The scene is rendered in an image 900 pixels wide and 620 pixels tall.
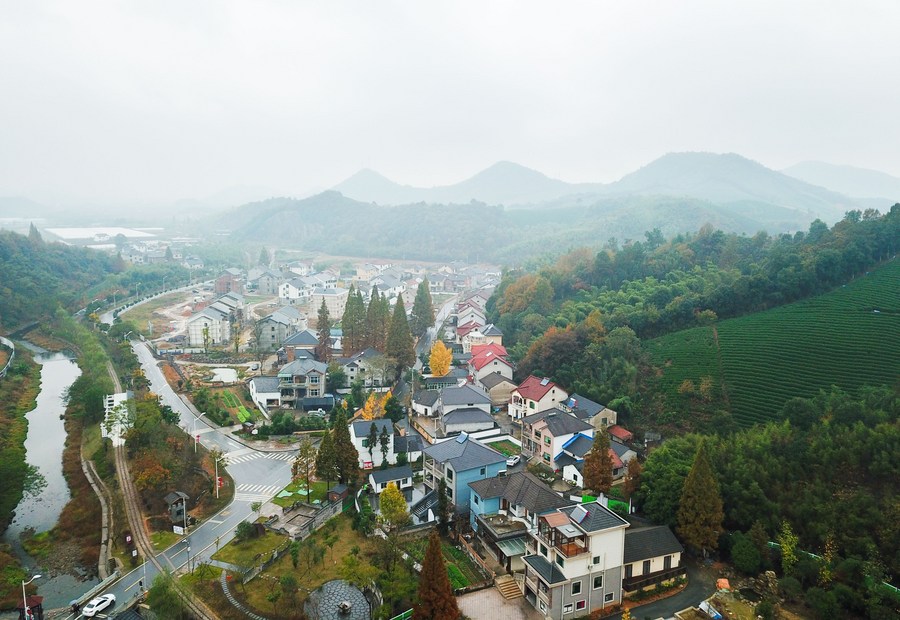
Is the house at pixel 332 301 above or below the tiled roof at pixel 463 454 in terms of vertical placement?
above

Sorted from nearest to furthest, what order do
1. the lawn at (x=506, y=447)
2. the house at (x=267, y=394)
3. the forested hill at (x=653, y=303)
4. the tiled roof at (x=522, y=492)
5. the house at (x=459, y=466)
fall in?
the tiled roof at (x=522, y=492) → the house at (x=459, y=466) → the lawn at (x=506, y=447) → the forested hill at (x=653, y=303) → the house at (x=267, y=394)

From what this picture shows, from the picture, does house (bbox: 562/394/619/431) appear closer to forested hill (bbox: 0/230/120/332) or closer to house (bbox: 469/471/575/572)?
house (bbox: 469/471/575/572)

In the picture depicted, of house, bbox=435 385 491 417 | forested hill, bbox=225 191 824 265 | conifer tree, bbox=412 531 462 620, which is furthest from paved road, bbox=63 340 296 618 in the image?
forested hill, bbox=225 191 824 265

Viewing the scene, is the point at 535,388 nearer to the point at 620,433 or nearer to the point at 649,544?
the point at 620,433

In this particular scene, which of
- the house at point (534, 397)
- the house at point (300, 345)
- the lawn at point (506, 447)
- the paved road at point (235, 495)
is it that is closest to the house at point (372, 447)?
the paved road at point (235, 495)

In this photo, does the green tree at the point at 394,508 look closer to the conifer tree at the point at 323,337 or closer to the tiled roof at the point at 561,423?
the tiled roof at the point at 561,423

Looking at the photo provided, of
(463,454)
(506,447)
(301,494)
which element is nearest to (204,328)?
(301,494)
